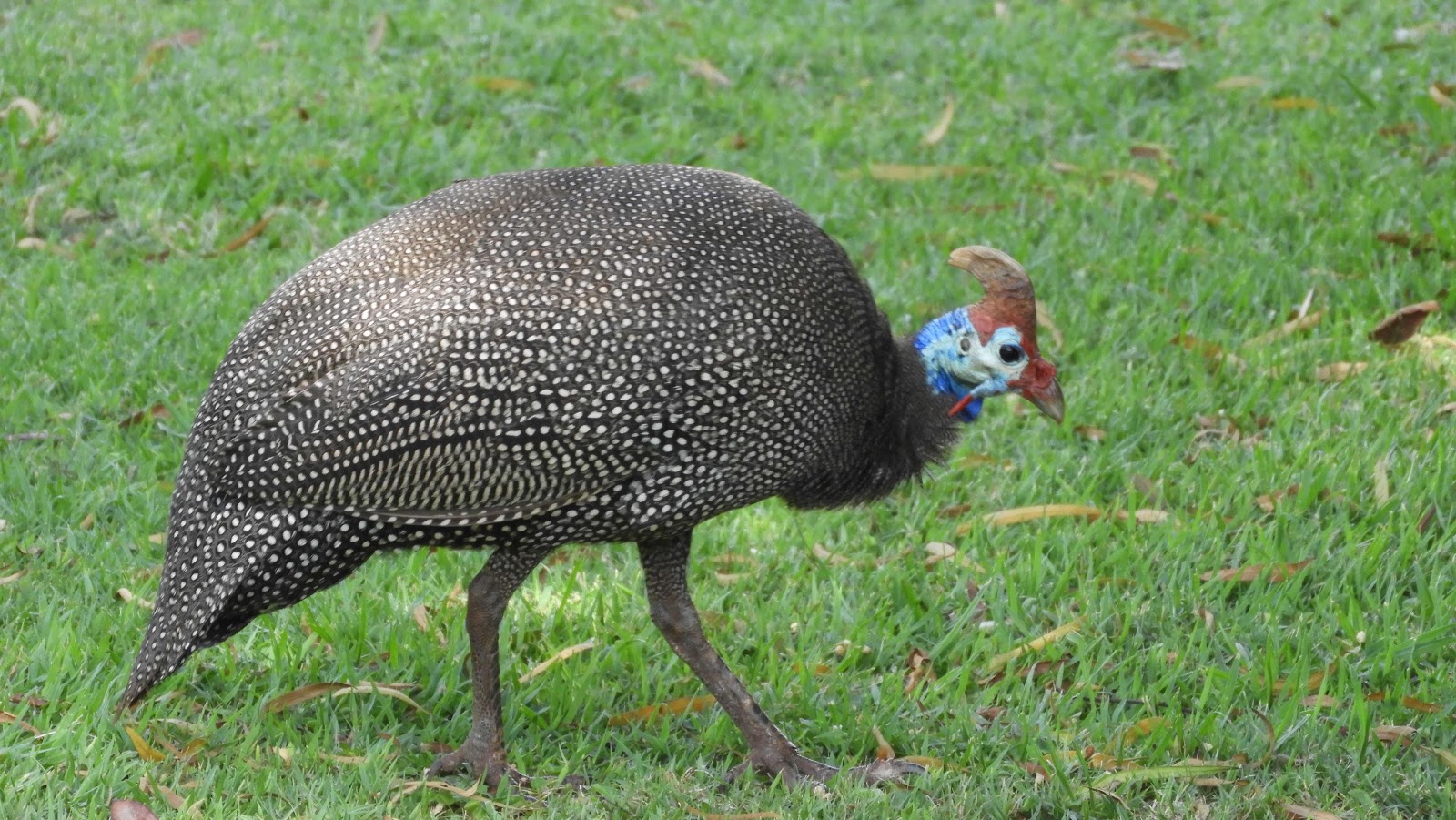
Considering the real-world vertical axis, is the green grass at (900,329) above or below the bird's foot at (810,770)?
above

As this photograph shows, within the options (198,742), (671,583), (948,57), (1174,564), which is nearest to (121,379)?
(198,742)

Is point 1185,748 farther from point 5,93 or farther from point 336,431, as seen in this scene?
point 5,93

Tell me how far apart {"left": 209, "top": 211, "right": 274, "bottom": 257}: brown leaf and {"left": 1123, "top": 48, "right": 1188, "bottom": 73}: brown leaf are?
4.01 metres

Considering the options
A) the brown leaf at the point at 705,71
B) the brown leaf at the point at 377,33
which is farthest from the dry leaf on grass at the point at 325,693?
the brown leaf at the point at 377,33

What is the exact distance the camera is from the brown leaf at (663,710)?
431 centimetres

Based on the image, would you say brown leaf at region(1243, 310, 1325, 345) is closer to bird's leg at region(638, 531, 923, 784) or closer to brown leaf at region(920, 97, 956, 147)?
brown leaf at region(920, 97, 956, 147)

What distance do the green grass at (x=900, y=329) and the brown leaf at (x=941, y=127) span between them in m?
0.09

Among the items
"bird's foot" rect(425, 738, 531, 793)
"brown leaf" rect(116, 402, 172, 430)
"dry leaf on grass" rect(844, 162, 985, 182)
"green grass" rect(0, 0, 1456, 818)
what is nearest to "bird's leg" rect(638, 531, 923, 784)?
"green grass" rect(0, 0, 1456, 818)

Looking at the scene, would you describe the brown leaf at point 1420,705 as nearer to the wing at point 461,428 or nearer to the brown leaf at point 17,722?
the wing at point 461,428

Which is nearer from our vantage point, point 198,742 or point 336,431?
point 336,431

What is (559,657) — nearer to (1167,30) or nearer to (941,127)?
(941,127)

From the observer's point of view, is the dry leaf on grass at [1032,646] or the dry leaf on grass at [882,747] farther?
the dry leaf on grass at [1032,646]

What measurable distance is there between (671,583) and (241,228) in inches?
127

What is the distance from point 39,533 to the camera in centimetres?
487
